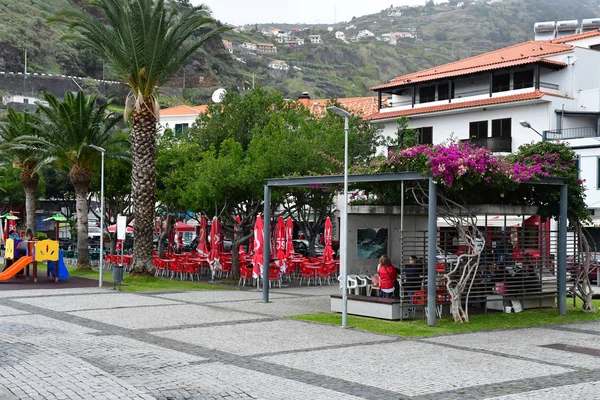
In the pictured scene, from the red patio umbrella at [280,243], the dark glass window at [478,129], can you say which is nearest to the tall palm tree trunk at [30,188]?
the red patio umbrella at [280,243]

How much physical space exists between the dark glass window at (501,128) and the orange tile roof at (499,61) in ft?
10.7

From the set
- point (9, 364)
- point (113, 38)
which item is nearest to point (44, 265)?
point (113, 38)

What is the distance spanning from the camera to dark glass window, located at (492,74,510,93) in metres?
47.1

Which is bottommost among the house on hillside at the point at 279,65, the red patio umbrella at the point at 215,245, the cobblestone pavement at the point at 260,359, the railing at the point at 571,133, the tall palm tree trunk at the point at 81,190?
the cobblestone pavement at the point at 260,359

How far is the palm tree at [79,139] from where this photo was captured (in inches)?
1319

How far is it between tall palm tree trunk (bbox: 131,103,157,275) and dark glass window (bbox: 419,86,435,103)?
25.8 m

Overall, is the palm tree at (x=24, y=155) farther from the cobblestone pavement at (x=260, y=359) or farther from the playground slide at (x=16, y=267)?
the cobblestone pavement at (x=260, y=359)

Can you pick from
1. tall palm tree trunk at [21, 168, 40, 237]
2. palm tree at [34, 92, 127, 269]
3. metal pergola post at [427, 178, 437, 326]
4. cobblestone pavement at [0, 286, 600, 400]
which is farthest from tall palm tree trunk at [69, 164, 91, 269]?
metal pergola post at [427, 178, 437, 326]

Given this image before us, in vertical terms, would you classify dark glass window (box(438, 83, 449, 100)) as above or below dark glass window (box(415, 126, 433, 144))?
above

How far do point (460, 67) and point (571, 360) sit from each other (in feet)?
133

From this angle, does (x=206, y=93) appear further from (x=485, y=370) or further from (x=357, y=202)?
(x=485, y=370)

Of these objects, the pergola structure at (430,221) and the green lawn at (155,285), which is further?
the green lawn at (155,285)

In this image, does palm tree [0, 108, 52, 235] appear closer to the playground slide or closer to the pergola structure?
the playground slide

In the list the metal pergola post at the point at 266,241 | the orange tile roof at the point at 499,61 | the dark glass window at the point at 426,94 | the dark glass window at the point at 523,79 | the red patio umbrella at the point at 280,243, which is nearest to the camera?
the metal pergola post at the point at 266,241
